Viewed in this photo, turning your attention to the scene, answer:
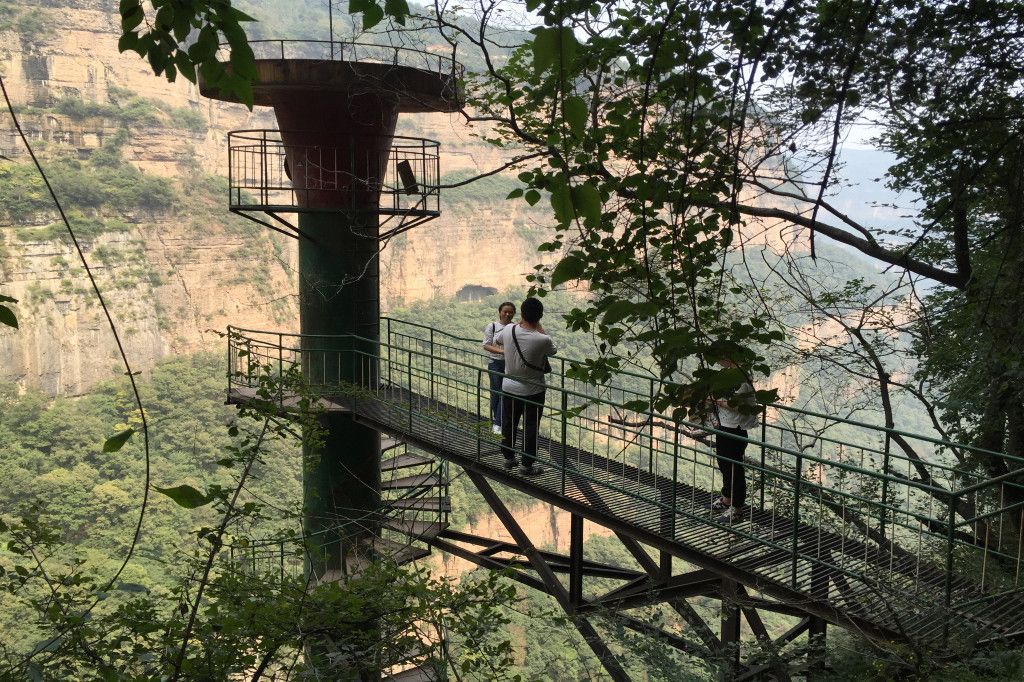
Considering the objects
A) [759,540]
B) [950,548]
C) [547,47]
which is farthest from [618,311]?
[759,540]

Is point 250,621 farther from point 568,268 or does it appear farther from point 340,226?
point 340,226

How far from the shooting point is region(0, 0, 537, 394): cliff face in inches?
1785

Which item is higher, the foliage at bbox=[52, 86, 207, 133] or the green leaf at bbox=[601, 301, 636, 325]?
the foliage at bbox=[52, 86, 207, 133]

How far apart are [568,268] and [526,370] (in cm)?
548

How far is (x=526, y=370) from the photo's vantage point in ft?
23.9

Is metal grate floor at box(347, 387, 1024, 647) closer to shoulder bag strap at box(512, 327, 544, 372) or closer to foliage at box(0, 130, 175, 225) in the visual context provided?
shoulder bag strap at box(512, 327, 544, 372)

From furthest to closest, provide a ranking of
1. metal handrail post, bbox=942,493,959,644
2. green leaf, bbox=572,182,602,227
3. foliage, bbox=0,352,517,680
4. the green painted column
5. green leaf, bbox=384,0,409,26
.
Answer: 1. the green painted column
2. metal handrail post, bbox=942,493,959,644
3. foliage, bbox=0,352,517,680
4. green leaf, bbox=384,0,409,26
5. green leaf, bbox=572,182,602,227

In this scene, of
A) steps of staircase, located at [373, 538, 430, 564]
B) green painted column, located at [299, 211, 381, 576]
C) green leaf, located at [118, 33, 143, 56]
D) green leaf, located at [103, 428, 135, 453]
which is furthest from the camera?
green painted column, located at [299, 211, 381, 576]

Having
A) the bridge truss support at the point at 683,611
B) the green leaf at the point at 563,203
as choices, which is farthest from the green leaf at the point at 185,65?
the bridge truss support at the point at 683,611

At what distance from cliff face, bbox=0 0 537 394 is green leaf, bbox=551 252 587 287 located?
46.0 metres

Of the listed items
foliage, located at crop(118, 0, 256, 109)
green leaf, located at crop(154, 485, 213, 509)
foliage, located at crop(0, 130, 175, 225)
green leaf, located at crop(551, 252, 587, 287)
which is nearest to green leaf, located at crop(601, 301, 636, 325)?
green leaf, located at crop(551, 252, 587, 287)

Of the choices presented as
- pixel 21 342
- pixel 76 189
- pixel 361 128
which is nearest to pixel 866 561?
pixel 361 128

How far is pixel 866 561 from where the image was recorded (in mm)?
5934

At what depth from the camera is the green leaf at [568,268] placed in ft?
5.81
